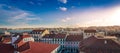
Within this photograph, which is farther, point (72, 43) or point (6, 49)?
point (72, 43)

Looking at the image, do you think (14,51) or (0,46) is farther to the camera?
(0,46)

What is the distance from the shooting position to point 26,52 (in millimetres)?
21344

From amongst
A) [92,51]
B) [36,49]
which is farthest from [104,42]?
[36,49]

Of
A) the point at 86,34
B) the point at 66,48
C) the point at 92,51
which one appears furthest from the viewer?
the point at 86,34

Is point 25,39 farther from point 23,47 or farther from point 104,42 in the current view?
point 104,42

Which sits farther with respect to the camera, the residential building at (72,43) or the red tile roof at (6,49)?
the residential building at (72,43)

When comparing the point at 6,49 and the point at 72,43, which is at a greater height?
the point at 6,49

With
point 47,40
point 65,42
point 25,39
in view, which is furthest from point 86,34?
point 25,39

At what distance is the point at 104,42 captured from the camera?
69.0 ft

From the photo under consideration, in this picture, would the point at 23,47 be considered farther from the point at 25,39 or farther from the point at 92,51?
the point at 92,51

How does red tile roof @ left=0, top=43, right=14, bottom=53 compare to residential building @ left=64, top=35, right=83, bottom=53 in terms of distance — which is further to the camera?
residential building @ left=64, top=35, right=83, bottom=53

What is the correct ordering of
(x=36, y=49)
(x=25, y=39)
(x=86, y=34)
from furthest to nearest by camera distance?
(x=86, y=34) → (x=25, y=39) → (x=36, y=49)

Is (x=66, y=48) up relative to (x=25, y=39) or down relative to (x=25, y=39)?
down

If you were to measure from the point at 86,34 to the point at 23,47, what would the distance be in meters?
24.5
